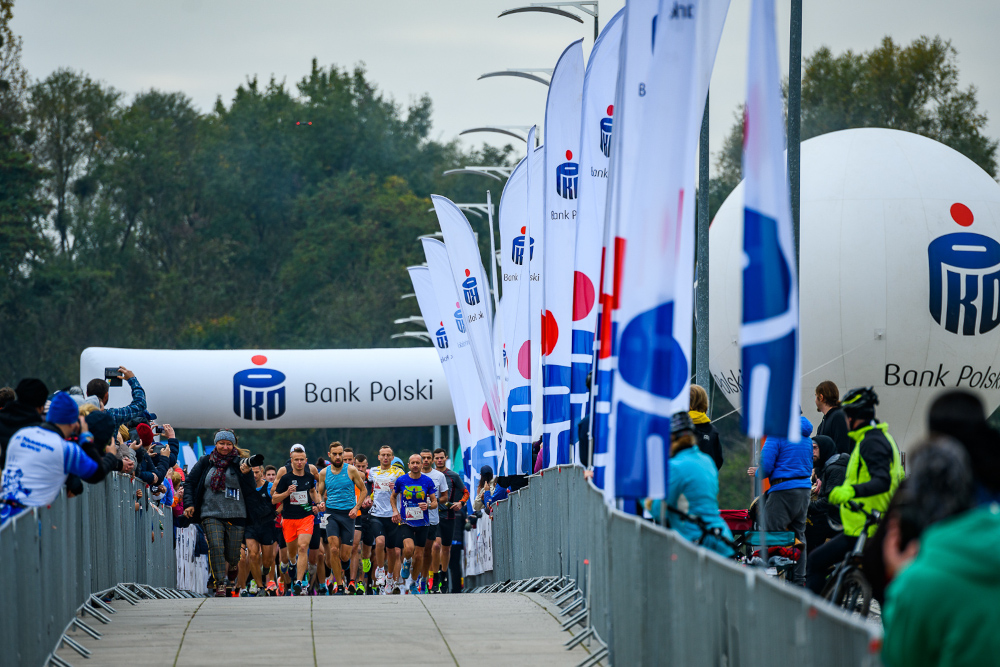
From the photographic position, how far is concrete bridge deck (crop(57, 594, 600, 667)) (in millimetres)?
9273

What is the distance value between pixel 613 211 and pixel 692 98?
1.12m

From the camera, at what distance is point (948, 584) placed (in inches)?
147

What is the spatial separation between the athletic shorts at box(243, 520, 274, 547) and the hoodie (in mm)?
13571

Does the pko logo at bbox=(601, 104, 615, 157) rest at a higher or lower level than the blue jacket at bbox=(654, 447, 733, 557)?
higher

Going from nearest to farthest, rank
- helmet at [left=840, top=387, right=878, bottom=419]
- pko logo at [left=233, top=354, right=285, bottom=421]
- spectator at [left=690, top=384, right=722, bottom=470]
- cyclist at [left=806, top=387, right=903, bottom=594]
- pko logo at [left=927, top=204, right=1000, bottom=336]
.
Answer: cyclist at [left=806, top=387, right=903, bottom=594], helmet at [left=840, top=387, right=878, bottom=419], spectator at [left=690, top=384, right=722, bottom=470], pko logo at [left=927, top=204, right=1000, bottom=336], pko logo at [left=233, top=354, right=285, bottom=421]

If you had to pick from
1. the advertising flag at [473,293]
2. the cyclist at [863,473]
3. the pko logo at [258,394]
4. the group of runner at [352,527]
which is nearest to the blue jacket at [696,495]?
the cyclist at [863,473]

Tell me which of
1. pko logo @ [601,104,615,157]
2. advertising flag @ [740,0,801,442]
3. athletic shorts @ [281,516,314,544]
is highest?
pko logo @ [601,104,615,157]

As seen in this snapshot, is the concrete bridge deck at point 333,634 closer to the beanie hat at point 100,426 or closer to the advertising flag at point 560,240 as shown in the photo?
the beanie hat at point 100,426

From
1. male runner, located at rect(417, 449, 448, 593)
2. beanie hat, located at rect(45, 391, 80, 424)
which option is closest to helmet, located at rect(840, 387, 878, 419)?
beanie hat, located at rect(45, 391, 80, 424)

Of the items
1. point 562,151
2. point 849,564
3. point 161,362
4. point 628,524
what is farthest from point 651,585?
point 161,362

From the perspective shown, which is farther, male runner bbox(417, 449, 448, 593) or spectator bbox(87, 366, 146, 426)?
male runner bbox(417, 449, 448, 593)

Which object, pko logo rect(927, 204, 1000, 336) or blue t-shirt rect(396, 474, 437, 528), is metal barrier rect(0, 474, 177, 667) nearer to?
blue t-shirt rect(396, 474, 437, 528)

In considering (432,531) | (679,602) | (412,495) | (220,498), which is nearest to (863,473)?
(679,602)

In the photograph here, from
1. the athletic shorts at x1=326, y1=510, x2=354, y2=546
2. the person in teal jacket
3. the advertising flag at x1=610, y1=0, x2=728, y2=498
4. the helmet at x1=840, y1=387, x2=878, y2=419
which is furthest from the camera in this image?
the athletic shorts at x1=326, y1=510, x2=354, y2=546
